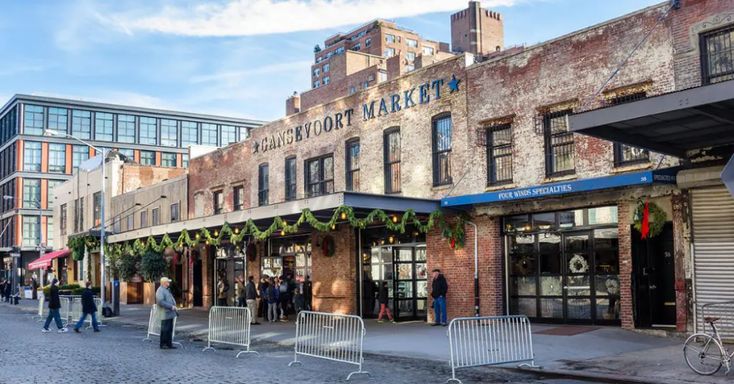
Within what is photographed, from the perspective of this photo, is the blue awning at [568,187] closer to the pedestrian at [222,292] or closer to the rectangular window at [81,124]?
the pedestrian at [222,292]

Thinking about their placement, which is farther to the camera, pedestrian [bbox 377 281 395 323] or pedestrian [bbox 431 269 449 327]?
pedestrian [bbox 377 281 395 323]

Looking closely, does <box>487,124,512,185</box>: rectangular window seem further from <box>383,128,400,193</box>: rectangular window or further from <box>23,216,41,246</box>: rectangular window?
<box>23,216,41,246</box>: rectangular window

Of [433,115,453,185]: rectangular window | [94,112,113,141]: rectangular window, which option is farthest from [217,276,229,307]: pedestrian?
[94,112,113,141]: rectangular window

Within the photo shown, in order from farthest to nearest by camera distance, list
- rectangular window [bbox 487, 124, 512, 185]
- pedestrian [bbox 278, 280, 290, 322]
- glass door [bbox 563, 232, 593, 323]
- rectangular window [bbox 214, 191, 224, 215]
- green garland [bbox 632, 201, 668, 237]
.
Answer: rectangular window [bbox 214, 191, 224, 215]
pedestrian [bbox 278, 280, 290, 322]
rectangular window [bbox 487, 124, 512, 185]
glass door [bbox 563, 232, 593, 323]
green garland [bbox 632, 201, 668, 237]

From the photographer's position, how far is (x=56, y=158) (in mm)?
80000

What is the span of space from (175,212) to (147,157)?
48.8 meters

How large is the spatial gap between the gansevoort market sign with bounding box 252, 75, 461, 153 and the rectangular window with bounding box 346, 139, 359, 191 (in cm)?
70

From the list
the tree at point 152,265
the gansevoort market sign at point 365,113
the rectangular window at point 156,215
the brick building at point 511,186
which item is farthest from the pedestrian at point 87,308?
the rectangular window at point 156,215

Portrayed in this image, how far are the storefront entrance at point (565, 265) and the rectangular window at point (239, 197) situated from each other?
15.0 m

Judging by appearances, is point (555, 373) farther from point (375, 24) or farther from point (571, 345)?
point (375, 24)

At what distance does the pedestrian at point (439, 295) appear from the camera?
2156 cm

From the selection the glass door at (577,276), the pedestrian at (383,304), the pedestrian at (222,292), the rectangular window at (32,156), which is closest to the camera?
the glass door at (577,276)

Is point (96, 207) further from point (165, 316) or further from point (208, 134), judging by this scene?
point (208, 134)

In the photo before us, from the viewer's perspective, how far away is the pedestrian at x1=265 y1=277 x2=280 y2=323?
26.3 metres
